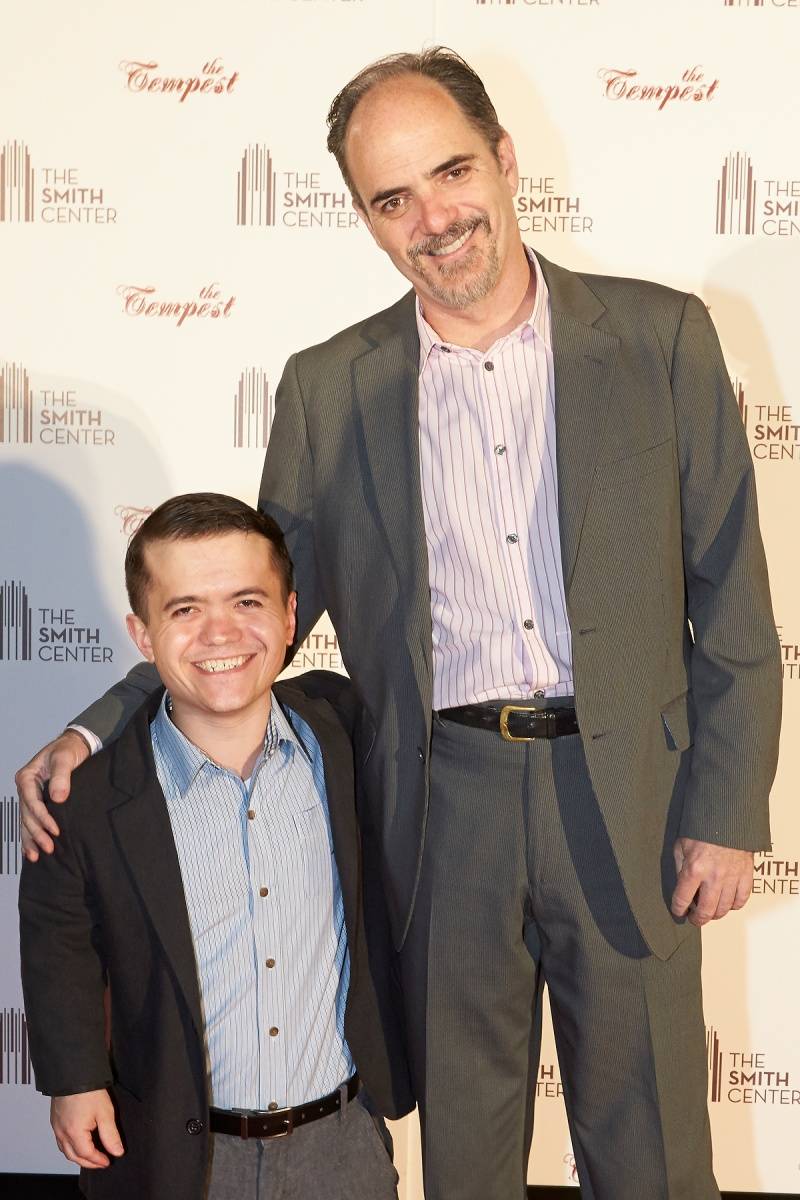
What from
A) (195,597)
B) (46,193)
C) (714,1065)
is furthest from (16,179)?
(714,1065)

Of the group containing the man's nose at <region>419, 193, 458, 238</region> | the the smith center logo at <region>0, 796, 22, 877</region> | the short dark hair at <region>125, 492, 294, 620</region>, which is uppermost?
the man's nose at <region>419, 193, 458, 238</region>

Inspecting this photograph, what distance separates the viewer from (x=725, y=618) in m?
1.94

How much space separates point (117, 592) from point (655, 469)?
1576 millimetres

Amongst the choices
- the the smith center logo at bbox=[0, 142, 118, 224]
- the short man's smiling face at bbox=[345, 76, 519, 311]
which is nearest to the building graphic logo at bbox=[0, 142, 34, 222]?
the the smith center logo at bbox=[0, 142, 118, 224]

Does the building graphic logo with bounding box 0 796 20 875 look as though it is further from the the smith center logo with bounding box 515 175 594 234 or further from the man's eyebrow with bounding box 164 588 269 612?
the the smith center logo with bounding box 515 175 594 234

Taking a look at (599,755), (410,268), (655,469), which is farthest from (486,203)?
(599,755)

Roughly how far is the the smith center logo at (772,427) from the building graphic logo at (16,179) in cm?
166

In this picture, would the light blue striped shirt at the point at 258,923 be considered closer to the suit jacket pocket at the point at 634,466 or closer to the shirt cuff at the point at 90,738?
the shirt cuff at the point at 90,738

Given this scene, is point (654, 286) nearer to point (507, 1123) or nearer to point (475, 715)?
point (475, 715)

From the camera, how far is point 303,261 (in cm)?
297

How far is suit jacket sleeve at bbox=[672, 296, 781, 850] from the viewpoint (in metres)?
1.92

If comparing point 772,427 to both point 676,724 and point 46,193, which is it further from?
point 46,193

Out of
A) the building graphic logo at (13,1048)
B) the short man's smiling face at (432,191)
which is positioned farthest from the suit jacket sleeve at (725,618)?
the building graphic logo at (13,1048)

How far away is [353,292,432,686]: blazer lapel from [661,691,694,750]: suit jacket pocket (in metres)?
0.37
